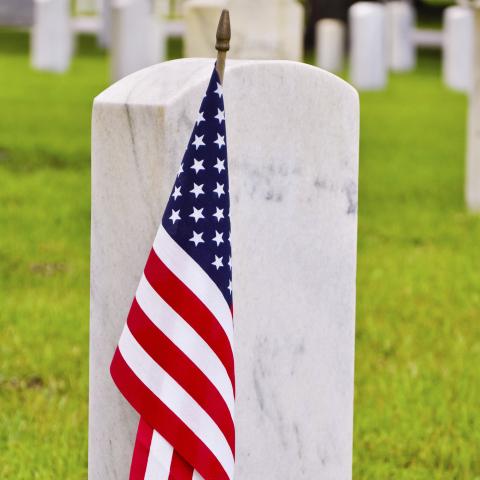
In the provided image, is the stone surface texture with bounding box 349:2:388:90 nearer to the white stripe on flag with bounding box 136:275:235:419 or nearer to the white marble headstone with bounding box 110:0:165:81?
the white marble headstone with bounding box 110:0:165:81

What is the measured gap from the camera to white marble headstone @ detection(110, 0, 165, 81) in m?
14.9

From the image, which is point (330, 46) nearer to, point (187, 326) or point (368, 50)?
point (368, 50)

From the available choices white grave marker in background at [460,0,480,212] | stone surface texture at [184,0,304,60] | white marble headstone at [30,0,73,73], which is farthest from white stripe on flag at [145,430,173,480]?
white marble headstone at [30,0,73,73]

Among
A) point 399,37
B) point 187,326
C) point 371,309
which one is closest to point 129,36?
point 399,37

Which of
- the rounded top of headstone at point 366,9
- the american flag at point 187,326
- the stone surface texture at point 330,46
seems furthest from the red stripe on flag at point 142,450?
the stone surface texture at point 330,46

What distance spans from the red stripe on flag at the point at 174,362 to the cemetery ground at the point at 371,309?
1339 millimetres

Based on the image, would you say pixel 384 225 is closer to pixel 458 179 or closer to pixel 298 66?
pixel 458 179

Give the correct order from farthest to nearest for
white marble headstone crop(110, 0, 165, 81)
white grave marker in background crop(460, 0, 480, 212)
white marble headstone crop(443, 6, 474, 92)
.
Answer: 1. white marble headstone crop(443, 6, 474, 92)
2. white marble headstone crop(110, 0, 165, 81)
3. white grave marker in background crop(460, 0, 480, 212)

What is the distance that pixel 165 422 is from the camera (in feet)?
8.60

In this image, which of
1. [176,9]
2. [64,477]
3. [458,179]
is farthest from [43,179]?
[176,9]

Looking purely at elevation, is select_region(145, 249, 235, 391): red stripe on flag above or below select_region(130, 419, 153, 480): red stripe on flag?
above

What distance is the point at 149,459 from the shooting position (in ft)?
8.65

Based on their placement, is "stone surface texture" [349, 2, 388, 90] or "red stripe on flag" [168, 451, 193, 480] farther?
"stone surface texture" [349, 2, 388, 90]

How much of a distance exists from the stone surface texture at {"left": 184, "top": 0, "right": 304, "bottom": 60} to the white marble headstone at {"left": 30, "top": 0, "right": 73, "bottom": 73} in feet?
26.6
